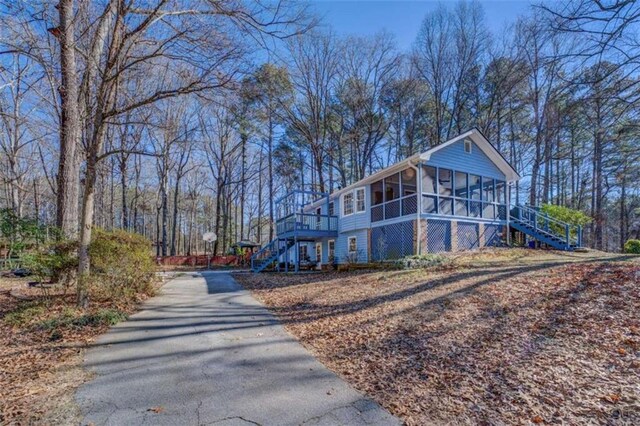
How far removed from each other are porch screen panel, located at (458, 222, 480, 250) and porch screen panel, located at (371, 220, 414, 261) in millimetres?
2418

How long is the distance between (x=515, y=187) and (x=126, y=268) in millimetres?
25481

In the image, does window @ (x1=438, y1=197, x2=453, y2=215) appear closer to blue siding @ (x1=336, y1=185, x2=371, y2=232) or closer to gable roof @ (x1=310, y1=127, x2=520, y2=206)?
gable roof @ (x1=310, y1=127, x2=520, y2=206)

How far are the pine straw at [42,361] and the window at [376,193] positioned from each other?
12.3 metres

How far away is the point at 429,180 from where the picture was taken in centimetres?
1474

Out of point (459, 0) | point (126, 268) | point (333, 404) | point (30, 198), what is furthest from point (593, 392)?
point (30, 198)

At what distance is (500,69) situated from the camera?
21.2 m

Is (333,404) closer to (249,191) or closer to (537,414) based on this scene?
(537,414)

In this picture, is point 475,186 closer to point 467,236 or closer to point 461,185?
point 461,185

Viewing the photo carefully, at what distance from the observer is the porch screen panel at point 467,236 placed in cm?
1430

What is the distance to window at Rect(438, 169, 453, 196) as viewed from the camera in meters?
15.2

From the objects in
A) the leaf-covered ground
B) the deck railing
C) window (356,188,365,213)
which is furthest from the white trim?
the leaf-covered ground

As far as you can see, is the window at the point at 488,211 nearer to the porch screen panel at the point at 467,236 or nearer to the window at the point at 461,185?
the porch screen panel at the point at 467,236

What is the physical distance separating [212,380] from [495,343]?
11.7 feet

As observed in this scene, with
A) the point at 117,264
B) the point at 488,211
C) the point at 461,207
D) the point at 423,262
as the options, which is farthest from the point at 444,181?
the point at 117,264
